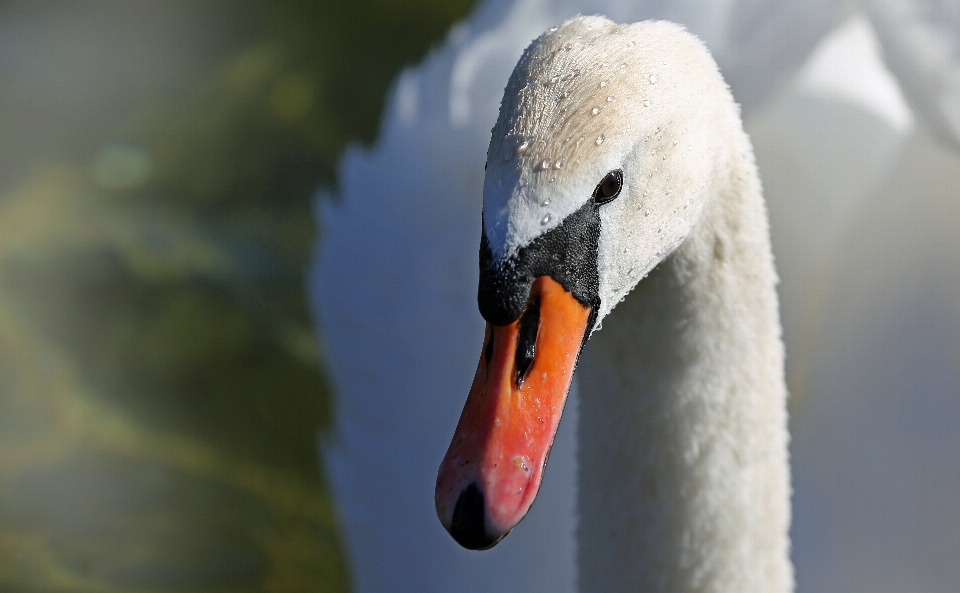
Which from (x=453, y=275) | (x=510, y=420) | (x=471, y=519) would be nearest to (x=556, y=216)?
(x=510, y=420)

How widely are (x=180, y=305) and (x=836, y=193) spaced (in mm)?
2063

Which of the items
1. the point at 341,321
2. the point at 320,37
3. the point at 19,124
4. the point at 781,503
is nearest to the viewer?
the point at 781,503

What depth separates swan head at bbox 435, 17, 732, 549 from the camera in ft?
4.41

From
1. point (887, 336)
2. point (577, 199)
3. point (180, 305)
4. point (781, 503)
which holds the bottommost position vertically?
point (781, 503)

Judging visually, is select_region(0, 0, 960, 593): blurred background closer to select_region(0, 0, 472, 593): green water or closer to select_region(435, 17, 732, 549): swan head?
select_region(0, 0, 472, 593): green water

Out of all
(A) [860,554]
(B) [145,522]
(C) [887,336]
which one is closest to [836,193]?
(C) [887,336]

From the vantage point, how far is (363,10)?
4.50 m

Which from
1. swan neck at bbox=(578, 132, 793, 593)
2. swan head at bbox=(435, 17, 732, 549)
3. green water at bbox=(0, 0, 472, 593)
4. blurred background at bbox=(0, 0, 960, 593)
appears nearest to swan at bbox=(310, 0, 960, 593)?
blurred background at bbox=(0, 0, 960, 593)

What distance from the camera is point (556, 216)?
1343 millimetres

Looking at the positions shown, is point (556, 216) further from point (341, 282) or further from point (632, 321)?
point (341, 282)

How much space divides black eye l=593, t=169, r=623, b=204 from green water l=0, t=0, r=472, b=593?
203 cm

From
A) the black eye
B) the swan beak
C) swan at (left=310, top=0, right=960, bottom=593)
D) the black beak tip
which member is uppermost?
swan at (left=310, top=0, right=960, bottom=593)

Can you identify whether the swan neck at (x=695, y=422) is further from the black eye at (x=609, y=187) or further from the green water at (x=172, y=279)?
the green water at (x=172, y=279)

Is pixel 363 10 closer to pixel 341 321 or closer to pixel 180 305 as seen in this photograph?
pixel 180 305
